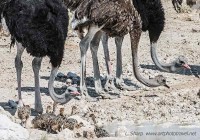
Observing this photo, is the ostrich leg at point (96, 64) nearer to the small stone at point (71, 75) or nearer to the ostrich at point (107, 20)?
the ostrich at point (107, 20)

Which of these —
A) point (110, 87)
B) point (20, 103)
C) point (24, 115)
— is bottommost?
point (24, 115)

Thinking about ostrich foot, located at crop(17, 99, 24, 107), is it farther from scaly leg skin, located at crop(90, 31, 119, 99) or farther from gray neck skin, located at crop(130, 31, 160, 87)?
gray neck skin, located at crop(130, 31, 160, 87)

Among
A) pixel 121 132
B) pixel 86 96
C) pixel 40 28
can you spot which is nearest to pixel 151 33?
pixel 86 96

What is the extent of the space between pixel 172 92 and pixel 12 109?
98.6 inches

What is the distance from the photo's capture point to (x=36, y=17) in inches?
374

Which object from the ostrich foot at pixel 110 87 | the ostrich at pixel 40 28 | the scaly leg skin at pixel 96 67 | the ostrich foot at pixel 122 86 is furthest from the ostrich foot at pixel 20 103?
the ostrich foot at pixel 122 86

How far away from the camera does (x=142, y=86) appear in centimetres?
1186

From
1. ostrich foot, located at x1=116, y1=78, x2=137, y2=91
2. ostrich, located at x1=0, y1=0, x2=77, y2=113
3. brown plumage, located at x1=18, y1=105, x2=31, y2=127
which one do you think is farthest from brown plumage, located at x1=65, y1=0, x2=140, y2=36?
brown plumage, located at x1=18, y1=105, x2=31, y2=127

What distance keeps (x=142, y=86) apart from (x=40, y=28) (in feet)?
9.57

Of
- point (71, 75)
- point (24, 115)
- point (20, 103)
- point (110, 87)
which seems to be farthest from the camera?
point (71, 75)

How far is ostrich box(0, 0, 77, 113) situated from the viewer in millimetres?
9367

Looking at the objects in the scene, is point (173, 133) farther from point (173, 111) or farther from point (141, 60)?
point (141, 60)

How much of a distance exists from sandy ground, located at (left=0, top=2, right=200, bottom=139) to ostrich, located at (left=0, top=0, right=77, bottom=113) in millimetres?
910

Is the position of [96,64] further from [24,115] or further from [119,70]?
[24,115]
